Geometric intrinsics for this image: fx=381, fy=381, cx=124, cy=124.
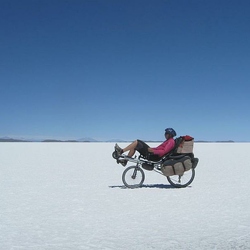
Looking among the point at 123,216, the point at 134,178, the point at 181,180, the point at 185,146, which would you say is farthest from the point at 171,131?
the point at 123,216

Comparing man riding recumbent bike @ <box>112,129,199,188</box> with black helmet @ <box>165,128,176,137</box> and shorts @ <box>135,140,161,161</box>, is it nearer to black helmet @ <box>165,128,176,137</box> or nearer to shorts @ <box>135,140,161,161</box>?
shorts @ <box>135,140,161,161</box>

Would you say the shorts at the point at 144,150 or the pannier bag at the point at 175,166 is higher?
the shorts at the point at 144,150

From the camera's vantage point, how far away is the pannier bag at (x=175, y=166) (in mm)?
9633

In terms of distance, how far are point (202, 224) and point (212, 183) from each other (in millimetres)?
5427

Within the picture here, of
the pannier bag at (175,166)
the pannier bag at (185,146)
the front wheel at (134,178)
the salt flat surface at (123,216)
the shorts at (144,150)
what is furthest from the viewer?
the front wheel at (134,178)

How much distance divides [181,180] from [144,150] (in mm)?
1438

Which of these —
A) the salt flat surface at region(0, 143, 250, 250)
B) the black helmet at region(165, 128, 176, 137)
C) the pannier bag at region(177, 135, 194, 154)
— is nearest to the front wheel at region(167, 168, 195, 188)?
the salt flat surface at region(0, 143, 250, 250)

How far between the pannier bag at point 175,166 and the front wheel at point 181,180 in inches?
19.7

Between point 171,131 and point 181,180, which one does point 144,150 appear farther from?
point 181,180

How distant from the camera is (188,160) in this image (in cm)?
976

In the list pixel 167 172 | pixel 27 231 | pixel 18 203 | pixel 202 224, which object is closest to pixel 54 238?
pixel 27 231

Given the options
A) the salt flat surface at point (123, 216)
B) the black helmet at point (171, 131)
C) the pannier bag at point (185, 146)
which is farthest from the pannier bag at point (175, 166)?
the black helmet at point (171, 131)

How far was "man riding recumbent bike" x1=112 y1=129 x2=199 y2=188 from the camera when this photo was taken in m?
9.66

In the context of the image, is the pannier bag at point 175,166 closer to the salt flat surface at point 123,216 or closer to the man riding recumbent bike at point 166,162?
the man riding recumbent bike at point 166,162
